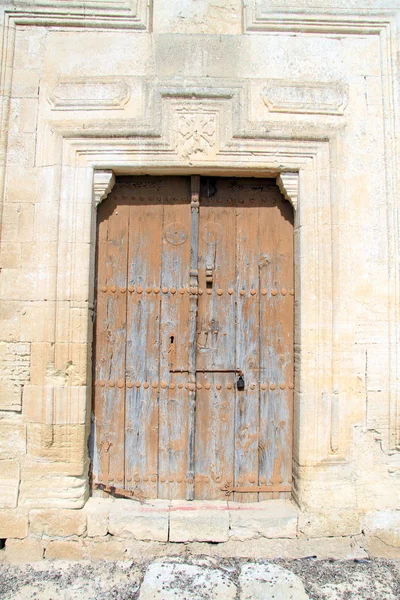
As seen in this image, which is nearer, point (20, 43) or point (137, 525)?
point (137, 525)

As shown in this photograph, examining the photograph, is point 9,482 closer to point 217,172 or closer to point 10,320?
point 10,320

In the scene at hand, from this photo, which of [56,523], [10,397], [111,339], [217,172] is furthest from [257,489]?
[217,172]

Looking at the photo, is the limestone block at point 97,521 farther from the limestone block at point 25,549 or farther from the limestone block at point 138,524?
the limestone block at point 25,549

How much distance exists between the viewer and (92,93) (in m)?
3.04

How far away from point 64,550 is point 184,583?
0.85 metres

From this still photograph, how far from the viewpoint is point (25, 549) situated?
9.12 feet

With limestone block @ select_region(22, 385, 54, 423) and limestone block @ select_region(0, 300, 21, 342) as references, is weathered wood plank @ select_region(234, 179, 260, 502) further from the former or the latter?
limestone block @ select_region(0, 300, 21, 342)

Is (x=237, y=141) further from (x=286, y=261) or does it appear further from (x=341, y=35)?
(x=341, y=35)

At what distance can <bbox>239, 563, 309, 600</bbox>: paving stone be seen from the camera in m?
2.32

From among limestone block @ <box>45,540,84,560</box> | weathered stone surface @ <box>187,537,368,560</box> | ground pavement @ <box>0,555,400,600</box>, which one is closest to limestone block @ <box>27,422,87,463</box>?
limestone block @ <box>45,540,84,560</box>

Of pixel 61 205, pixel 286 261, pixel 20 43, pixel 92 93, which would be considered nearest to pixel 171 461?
pixel 286 261

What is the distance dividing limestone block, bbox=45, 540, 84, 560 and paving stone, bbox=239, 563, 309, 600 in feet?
3.39

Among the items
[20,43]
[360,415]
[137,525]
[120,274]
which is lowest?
[137,525]

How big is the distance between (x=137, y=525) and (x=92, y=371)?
3.42 feet
